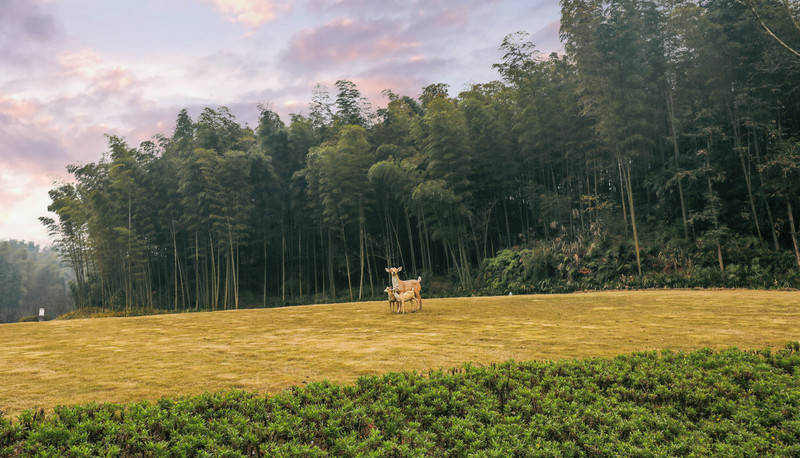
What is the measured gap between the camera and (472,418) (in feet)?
8.21

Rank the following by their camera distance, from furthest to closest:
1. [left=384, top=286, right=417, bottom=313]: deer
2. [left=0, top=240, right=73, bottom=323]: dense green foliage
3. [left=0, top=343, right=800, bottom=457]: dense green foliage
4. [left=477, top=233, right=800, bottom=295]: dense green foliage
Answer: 1. [left=0, top=240, right=73, bottom=323]: dense green foliage
2. [left=477, top=233, right=800, bottom=295]: dense green foliage
3. [left=384, top=286, right=417, bottom=313]: deer
4. [left=0, top=343, right=800, bottom=457]: dense green foliage

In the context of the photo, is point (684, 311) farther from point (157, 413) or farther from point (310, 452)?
point (157, 413)

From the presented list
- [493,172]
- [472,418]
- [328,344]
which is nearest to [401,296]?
[328,344]

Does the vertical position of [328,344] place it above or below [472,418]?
above

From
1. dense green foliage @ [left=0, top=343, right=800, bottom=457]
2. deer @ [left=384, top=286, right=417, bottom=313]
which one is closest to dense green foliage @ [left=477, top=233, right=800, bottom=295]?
deer @ [left=384, top=286, right=417, bottom=313]

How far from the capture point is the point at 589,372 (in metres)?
3.14

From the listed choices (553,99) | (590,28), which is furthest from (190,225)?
(590,28)

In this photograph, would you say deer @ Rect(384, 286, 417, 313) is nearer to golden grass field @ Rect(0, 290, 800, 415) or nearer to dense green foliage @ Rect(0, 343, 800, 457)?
golden grass field @ Rect(0, 290, 800, 415)

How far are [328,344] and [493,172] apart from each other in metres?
11.8

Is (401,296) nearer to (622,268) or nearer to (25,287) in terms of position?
Result: (622,268)

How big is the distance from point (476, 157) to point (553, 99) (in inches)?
121

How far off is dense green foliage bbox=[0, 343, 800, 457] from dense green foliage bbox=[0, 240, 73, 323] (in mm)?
40127

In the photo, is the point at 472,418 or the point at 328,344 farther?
the point at 328,344

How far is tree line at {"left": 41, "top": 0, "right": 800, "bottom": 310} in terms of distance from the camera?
10516 millimetres
